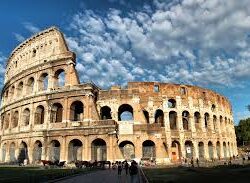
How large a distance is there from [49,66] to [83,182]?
65.4 ft

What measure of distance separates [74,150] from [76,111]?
15.7 feet

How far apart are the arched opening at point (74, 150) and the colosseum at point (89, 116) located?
10 centimetres

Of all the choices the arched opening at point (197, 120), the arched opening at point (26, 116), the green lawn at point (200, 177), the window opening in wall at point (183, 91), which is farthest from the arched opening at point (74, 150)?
the arched opening at point (197, 120)

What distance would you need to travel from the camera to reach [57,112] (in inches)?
1214

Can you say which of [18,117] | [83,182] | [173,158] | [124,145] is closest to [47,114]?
[18,117]

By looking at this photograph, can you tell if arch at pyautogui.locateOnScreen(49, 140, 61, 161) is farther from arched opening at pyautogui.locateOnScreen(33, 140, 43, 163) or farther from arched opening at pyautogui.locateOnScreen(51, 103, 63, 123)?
arched opening at pyautogui.locateOnScreen(51, 103, 63, 123)

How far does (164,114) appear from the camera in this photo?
109ft

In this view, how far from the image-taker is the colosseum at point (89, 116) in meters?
28.0

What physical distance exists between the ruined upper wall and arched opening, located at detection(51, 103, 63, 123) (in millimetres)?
5376

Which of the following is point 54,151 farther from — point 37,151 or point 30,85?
point 30,85

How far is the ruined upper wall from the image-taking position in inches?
1249

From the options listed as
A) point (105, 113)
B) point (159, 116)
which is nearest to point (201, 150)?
point (159, 116)

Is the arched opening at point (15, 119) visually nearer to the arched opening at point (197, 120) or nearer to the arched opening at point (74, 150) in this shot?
the arched opening at point (74, 150)

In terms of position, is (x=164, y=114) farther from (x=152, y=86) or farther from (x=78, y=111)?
(x=78, y=111)
